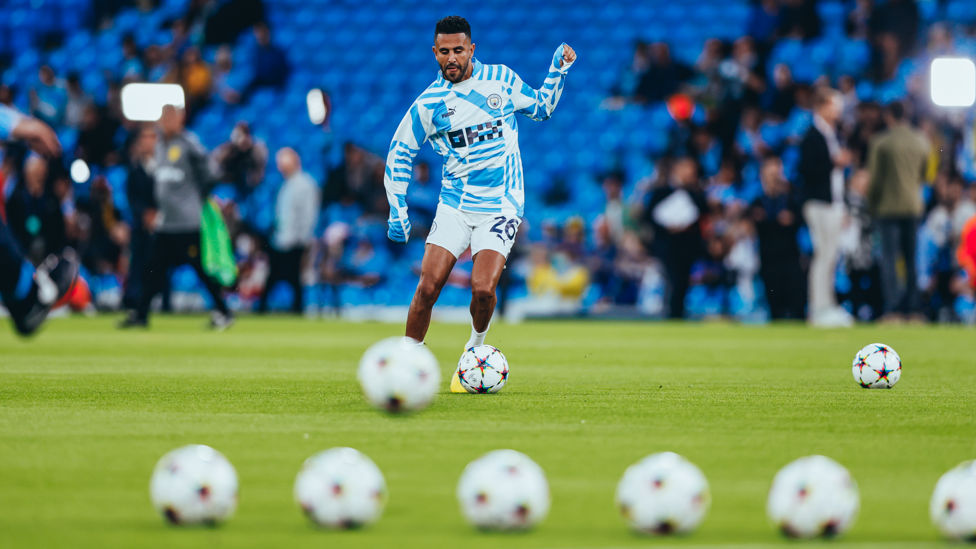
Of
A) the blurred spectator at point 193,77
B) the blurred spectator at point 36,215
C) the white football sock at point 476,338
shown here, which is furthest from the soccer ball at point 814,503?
the blurred spectator at point 193,77

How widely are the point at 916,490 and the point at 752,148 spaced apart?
15.2 metres

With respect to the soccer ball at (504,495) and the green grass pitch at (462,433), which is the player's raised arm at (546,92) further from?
Result: the soccer ball at (504,495)

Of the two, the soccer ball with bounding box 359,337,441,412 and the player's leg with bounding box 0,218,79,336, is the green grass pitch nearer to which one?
the soccer ball with bounding box 359,337,441,412

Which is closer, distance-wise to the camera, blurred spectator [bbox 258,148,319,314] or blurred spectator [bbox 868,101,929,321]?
blurred spectator [bbox 868,101,929,321]

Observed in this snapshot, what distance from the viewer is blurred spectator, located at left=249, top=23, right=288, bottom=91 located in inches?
936

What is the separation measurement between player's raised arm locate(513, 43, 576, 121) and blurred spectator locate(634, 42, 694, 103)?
12.3m

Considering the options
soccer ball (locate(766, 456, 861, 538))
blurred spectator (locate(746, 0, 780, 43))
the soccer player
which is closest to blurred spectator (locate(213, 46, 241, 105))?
blurred spectator (locate(746, 0, 780, 43))

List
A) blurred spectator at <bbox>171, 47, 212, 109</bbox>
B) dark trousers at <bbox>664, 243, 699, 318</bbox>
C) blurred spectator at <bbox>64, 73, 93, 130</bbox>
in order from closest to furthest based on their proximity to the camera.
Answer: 1. dark trousers at <bbox>664, 243, 699, 318</bbox>
2. blurred spectator at <bbox>64, 73, 93, 130</bbox>
3. blurred spectator at <bbox>171, 47, 212, 109</bbox>

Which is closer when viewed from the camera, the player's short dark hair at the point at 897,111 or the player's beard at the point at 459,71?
the player's beard at the point at 459,71

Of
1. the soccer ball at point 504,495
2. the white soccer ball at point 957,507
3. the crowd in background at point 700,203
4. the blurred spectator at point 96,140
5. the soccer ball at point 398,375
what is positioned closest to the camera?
the white soccer ball at point 957,507

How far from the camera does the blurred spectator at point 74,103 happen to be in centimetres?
2295

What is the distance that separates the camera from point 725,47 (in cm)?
2039

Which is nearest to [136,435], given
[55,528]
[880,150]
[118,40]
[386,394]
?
[386,394]

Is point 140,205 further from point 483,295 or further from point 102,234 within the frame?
point 483,295
